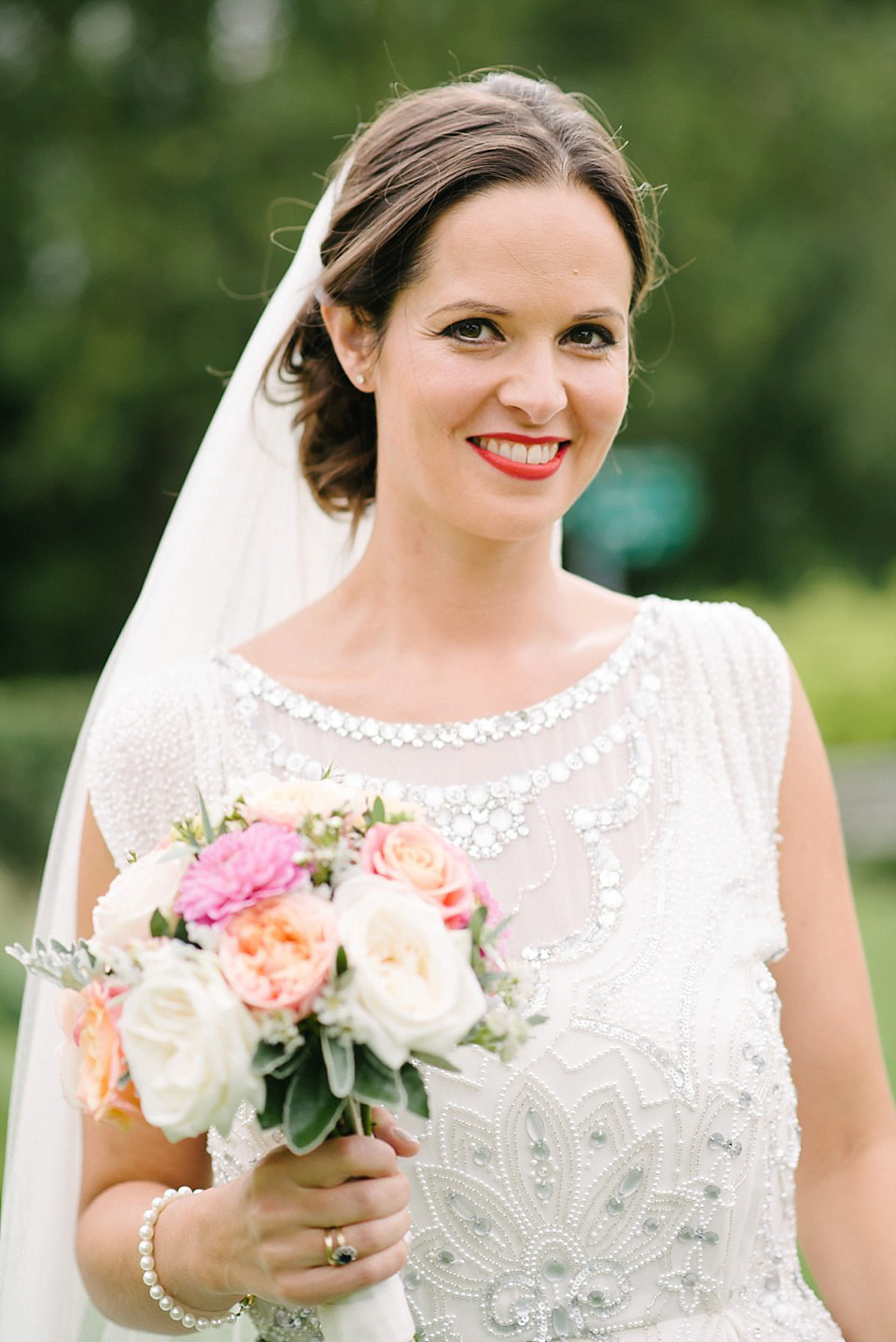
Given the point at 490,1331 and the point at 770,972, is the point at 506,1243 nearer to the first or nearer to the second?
the point at 490,1331

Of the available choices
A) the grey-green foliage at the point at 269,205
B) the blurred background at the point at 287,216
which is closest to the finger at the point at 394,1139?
the blurred background at the point at 287,216

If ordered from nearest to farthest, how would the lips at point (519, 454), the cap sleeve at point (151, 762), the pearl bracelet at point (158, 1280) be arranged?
the pearl bracelet at point (158, 1280) < the lips at point (519, 454) < the cap sleeve at point (151, 762)

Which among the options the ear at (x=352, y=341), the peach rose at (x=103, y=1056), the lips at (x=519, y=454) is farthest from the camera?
the ear at (x=352, y=341)

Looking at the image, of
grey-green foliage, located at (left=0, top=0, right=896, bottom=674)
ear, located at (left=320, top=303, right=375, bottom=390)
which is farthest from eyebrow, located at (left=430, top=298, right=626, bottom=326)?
grey-green foliage, located at (left=0, top=0, right=896, bottom=674)

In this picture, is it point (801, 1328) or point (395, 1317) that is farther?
point (801, 1328)

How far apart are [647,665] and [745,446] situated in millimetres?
22054

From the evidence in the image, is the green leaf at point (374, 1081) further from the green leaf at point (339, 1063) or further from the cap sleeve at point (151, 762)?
the cap sleeve at point (151, 762)

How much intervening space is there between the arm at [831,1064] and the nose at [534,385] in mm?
744

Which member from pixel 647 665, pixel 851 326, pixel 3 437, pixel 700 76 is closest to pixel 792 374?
pixel 851 326

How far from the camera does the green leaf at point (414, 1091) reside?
185 centimetres

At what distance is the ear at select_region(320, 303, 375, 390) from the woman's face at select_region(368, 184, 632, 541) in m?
0.14

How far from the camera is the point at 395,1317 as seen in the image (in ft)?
6.72

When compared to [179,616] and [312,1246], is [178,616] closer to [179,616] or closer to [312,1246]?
[179,616]

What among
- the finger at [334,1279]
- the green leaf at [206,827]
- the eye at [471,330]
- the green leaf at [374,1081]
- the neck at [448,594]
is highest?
the eye at [471,330]
